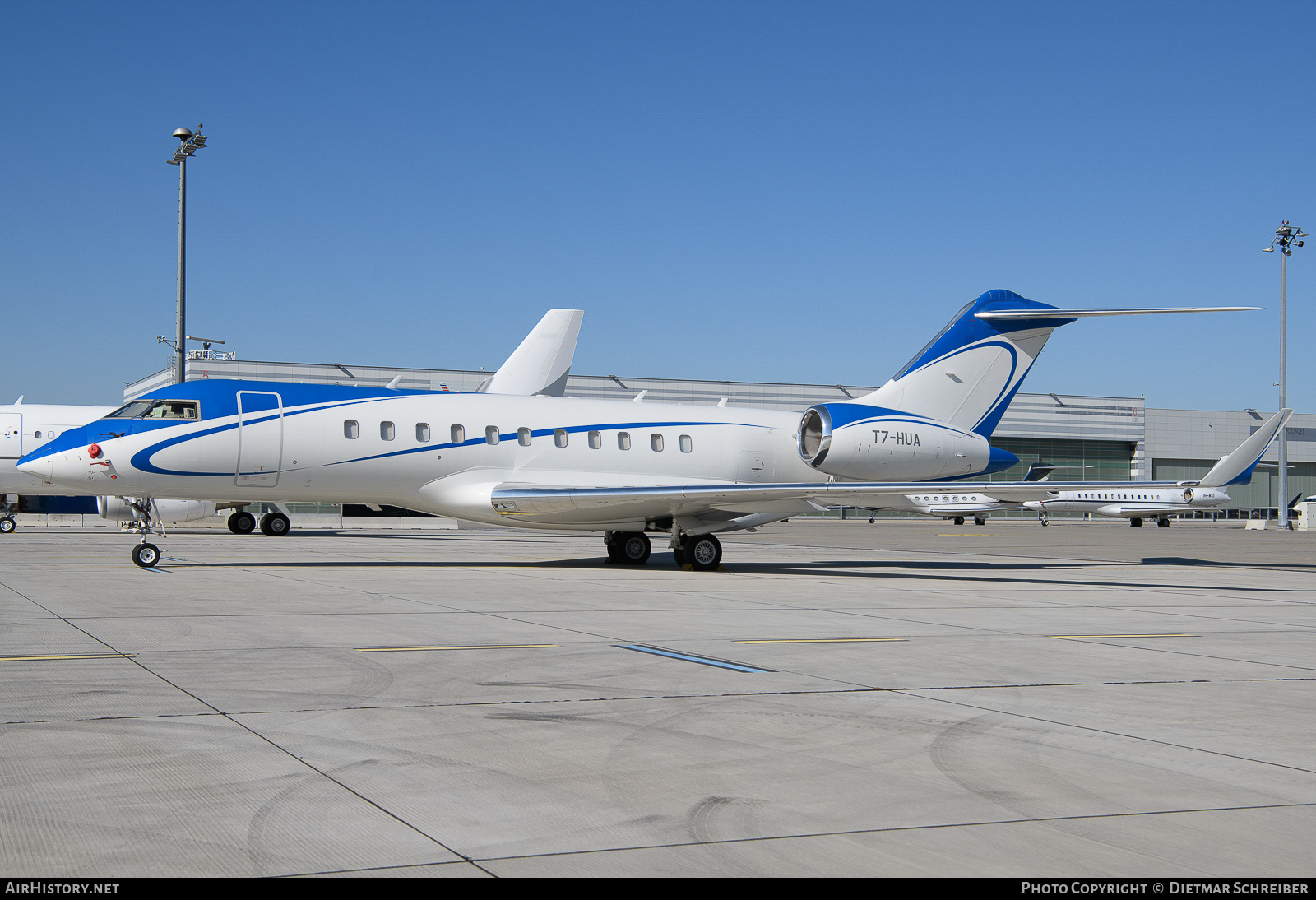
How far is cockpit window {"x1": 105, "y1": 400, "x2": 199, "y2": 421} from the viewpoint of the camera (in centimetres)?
1861

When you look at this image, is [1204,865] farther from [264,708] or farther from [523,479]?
[523,479]

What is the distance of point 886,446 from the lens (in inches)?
875

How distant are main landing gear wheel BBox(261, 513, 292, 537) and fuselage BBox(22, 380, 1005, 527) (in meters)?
17.0

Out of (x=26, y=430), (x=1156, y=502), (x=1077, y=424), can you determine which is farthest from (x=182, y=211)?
(x=1077, y=424)

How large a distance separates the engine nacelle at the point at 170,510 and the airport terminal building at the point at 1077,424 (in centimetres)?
3210

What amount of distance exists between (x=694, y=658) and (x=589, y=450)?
1283 cm

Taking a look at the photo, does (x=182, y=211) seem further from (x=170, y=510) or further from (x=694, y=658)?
(x=694, y=658)

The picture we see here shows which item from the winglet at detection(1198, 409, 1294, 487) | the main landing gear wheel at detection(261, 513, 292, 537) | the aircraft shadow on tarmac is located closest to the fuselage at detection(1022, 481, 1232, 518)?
the winglet at detection(1198, 409, 1294, 487)

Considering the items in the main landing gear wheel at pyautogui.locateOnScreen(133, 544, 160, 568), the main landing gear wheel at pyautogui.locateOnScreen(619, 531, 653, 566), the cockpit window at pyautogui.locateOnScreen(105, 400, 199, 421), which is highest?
the cockpit window at pyautogui.locateOnScreen(105, 400, 199, 421)

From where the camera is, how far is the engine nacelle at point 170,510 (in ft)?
105

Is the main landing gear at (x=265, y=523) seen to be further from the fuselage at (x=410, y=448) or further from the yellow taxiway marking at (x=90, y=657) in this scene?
the yellow taxiway marking at (x=90, y=657)

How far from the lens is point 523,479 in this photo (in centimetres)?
2073

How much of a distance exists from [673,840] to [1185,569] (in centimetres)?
2284

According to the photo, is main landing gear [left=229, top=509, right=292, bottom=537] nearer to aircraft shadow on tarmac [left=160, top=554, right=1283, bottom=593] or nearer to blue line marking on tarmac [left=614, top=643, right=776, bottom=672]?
aircraft shadow on tarmac [left=160, top=554, right=1283, bottom=593]
